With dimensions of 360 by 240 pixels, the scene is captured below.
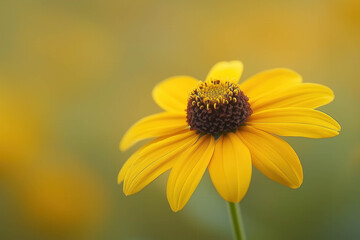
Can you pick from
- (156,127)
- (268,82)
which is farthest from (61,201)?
(268,82)

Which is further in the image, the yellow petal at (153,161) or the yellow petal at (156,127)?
the yellow petal at (156,127)

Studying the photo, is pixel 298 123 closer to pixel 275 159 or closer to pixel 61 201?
pixel 275 159

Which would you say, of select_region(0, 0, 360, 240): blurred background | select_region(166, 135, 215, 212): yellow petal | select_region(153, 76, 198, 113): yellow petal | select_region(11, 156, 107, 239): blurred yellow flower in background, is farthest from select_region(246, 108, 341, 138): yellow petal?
select_region(11, 156, 107, 239): blurred yellow flower in background

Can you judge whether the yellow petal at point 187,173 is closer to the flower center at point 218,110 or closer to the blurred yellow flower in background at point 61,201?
the flower center at point 218,110

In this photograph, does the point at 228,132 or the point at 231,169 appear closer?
the point at 231,169

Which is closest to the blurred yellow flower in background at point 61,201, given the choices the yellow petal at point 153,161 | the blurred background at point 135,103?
the blurred background at point 135,103

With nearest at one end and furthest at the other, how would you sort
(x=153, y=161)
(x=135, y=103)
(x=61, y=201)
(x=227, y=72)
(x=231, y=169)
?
1. (x=231, y=169)
2. (x=153, y=161)
3. (x=227, y=72)
4. (x=61, y=201)
5. (x=135, y=103)

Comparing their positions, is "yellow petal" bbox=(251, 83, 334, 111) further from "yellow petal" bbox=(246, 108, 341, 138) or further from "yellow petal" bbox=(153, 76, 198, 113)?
"yellow petal" bbox=(153, 76, 198, 113)

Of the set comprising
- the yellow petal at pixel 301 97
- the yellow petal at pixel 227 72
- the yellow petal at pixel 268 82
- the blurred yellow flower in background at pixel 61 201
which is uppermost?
the yellow petal at pixel 227 72
